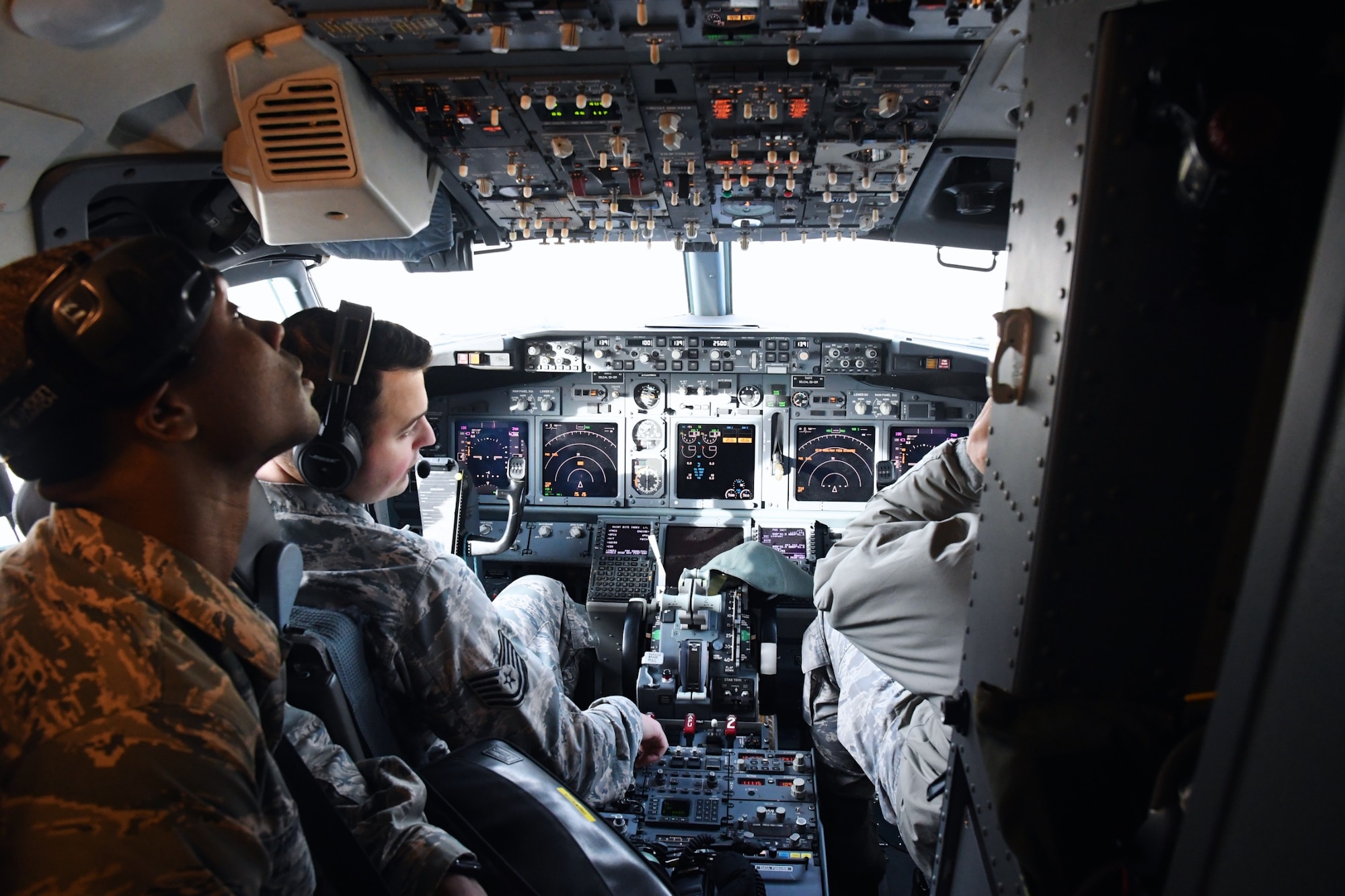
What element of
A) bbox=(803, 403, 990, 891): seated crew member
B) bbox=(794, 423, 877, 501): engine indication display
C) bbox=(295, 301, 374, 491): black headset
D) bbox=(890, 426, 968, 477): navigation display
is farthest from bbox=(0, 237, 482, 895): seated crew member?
bbox=(890, 426, 968, 477): navigation display

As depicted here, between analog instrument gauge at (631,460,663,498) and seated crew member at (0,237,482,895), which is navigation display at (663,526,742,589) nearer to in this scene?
analog instrument gauge at (631,460,663,498)

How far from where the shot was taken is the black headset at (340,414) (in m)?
1.44

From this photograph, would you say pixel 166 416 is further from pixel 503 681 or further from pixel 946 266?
pixel 946 266

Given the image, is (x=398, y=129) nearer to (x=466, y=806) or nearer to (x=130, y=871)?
(x=466, y=806)

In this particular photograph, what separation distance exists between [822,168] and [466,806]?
1.88 metres

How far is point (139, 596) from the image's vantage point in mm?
770

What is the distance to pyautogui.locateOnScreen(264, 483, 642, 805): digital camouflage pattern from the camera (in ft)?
4.64

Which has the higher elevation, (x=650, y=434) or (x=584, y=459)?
(x=650, y=434)

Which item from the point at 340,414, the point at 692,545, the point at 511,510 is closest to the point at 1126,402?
the point at 340,414

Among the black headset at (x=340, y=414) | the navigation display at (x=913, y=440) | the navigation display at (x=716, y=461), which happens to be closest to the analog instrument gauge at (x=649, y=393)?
the navigation display at (x=716, y=461)

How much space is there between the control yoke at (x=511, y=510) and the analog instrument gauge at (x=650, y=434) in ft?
2.23

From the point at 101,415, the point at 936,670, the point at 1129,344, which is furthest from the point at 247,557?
the point at 936,670

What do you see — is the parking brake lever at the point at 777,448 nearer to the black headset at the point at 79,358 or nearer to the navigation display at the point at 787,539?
the navigation display at the point at 787,539

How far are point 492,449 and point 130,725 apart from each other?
366 centimetres
